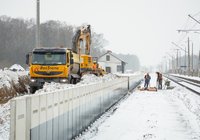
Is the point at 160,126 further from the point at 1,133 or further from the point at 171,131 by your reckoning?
the point at 1,133

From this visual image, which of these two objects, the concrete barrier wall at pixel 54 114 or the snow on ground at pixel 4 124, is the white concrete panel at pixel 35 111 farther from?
the snow on ground at pixel 4 124

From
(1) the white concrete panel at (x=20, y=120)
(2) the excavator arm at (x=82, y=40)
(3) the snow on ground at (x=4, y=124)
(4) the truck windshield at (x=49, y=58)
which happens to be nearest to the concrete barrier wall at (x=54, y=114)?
(1) the white concrete panel at (x=20, y=120)

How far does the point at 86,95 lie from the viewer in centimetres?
1163

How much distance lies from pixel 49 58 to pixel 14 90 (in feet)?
9.24

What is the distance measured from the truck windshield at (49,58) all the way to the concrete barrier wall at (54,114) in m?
9.19

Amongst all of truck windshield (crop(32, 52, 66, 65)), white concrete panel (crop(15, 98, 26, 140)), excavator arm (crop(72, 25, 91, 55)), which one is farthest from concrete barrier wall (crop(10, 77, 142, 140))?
excavator arm (crop(72, 25, 91, 55))

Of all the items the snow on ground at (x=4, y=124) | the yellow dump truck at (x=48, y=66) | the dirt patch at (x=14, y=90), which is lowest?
the snow on ground at (x=4, y=124)

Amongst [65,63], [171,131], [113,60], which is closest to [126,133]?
[171,131]

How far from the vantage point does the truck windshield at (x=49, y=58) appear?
22250 mm

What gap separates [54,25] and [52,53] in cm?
10355

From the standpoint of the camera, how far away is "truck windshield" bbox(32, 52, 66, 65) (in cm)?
2225

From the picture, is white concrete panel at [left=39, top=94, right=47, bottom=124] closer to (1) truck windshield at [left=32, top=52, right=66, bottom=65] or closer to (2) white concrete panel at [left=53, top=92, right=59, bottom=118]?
(2) white concrete panel at [left=53, top=92, right=59, bottom=118]

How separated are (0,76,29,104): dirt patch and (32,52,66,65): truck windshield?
207 centimetres

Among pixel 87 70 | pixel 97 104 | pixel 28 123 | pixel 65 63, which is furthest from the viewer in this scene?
pixel 87 70
